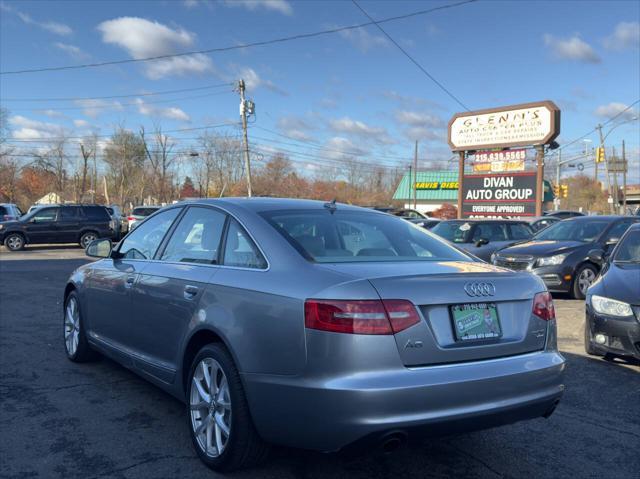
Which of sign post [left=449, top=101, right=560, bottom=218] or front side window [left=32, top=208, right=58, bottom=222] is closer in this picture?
sign post [left=449, top=101, right=560, bottom=218]

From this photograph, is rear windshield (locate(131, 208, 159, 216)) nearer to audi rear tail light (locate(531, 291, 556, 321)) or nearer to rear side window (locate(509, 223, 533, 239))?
rear side window (locate(509, 223, 533, 239))

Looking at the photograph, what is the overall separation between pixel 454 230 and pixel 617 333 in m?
8.37

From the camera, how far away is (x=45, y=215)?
23188 mm

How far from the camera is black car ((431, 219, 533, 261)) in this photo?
13.4 m

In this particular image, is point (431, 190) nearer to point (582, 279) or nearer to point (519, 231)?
point (519, 231)

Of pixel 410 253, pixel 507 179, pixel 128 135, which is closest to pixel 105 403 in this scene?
pixel 410 253

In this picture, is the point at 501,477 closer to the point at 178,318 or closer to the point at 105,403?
the point at 178,318

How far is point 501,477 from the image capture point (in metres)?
3.47

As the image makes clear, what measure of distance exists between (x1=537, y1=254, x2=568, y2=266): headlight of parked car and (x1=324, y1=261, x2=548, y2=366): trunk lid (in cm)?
A: 774

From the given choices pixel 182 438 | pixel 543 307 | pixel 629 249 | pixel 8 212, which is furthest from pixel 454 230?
pixel 8 212

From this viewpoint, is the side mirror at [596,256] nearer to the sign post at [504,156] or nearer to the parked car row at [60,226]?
the sign post at [504,156]

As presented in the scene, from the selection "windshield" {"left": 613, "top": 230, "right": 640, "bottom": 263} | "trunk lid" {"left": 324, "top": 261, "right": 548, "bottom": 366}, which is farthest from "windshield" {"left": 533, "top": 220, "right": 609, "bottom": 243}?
"trunk lid" {"left": 324, "top": 261, "right": 548, "bottom": 366}

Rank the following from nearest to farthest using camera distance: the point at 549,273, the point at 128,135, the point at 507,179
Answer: the point at 549,273
the point at 507,179
the point at 128,135

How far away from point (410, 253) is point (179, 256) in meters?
1.67
